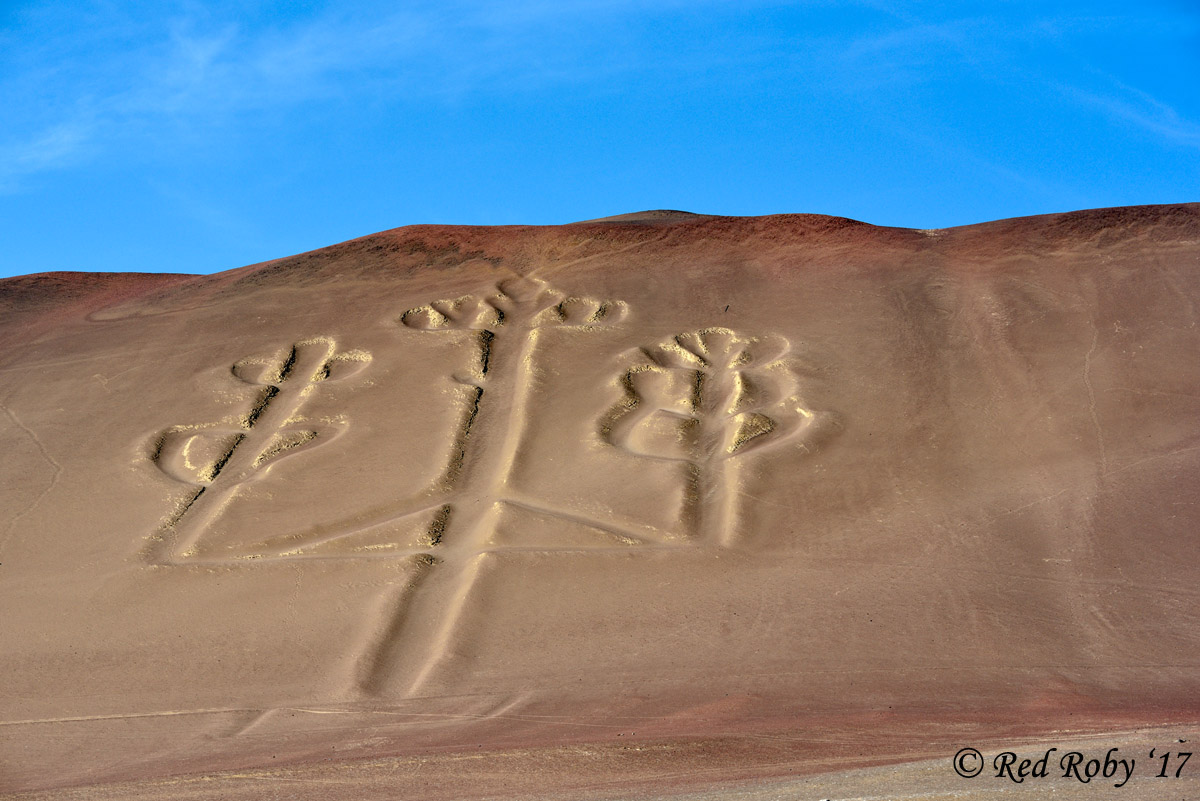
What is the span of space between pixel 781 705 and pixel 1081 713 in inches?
83.6

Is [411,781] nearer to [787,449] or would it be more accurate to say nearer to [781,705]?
[781,705]

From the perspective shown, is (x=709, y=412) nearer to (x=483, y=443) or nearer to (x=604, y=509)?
(x=604, y=509)

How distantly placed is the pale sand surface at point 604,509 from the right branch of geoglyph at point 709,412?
2.2 inches

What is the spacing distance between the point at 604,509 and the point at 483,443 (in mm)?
2511

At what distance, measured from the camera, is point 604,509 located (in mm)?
11320

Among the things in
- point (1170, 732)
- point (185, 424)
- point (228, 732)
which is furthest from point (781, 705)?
point (185, 424)

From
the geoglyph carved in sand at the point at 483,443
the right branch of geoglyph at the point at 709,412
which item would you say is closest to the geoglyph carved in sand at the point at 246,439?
the geoglyph carved in sand at the point at 483,443

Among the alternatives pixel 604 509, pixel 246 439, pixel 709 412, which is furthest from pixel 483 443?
pixel 246 439

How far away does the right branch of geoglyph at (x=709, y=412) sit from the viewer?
11.6 m

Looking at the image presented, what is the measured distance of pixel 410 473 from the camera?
12.5 meters

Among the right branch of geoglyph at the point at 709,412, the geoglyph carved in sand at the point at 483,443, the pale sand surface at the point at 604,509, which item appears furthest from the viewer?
the right branch of geoglyph at the point at 709,412

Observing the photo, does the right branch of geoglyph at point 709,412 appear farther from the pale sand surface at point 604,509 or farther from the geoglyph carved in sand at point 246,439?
the geoglyph carved in sand at point 246,439

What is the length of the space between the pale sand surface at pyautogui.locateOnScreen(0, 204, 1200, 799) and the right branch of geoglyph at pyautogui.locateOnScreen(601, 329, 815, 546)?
0.06 m

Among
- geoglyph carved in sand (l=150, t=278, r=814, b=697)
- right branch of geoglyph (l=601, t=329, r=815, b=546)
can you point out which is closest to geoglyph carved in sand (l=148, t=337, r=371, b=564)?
geoglyph carved in sand (l=150, t=278, r=814, b=697)
